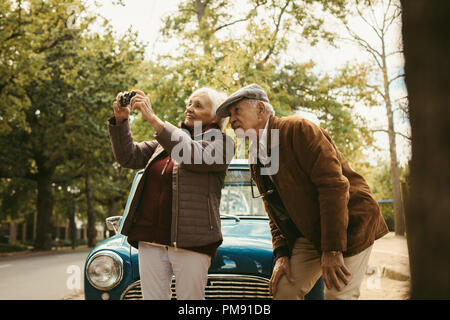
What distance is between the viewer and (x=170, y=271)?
8.83 feet

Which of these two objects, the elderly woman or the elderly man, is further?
the elderly woman

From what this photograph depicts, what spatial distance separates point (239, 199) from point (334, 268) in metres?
2.01

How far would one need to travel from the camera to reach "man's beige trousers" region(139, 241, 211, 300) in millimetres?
2541

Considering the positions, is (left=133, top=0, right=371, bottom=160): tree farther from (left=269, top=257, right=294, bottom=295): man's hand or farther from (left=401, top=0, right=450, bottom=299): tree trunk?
(left=401, top=0, right=450, bottom=299): tree trunk

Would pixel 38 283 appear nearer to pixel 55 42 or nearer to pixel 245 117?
pixel 245 117

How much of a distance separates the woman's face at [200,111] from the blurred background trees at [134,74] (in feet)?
22.8

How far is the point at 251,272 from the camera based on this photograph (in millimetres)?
3150

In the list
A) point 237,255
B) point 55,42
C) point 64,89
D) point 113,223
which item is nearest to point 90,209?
point 64,89

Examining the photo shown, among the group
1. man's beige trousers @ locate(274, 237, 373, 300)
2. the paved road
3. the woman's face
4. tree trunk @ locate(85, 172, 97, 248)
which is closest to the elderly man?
man's beige trousers @ locate(274, 237, 373, 300)

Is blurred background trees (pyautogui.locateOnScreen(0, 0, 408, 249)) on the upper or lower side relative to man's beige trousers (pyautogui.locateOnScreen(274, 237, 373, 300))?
upper

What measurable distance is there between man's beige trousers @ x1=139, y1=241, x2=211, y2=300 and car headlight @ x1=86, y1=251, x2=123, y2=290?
0.62 metres

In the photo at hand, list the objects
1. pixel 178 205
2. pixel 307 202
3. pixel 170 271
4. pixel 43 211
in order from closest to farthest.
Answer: pixel 307 202, pixel 178 205, pixel 170 271, pixel 43 211

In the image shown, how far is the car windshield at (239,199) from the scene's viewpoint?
4.23m

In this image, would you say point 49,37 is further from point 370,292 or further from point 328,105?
point 370,292
